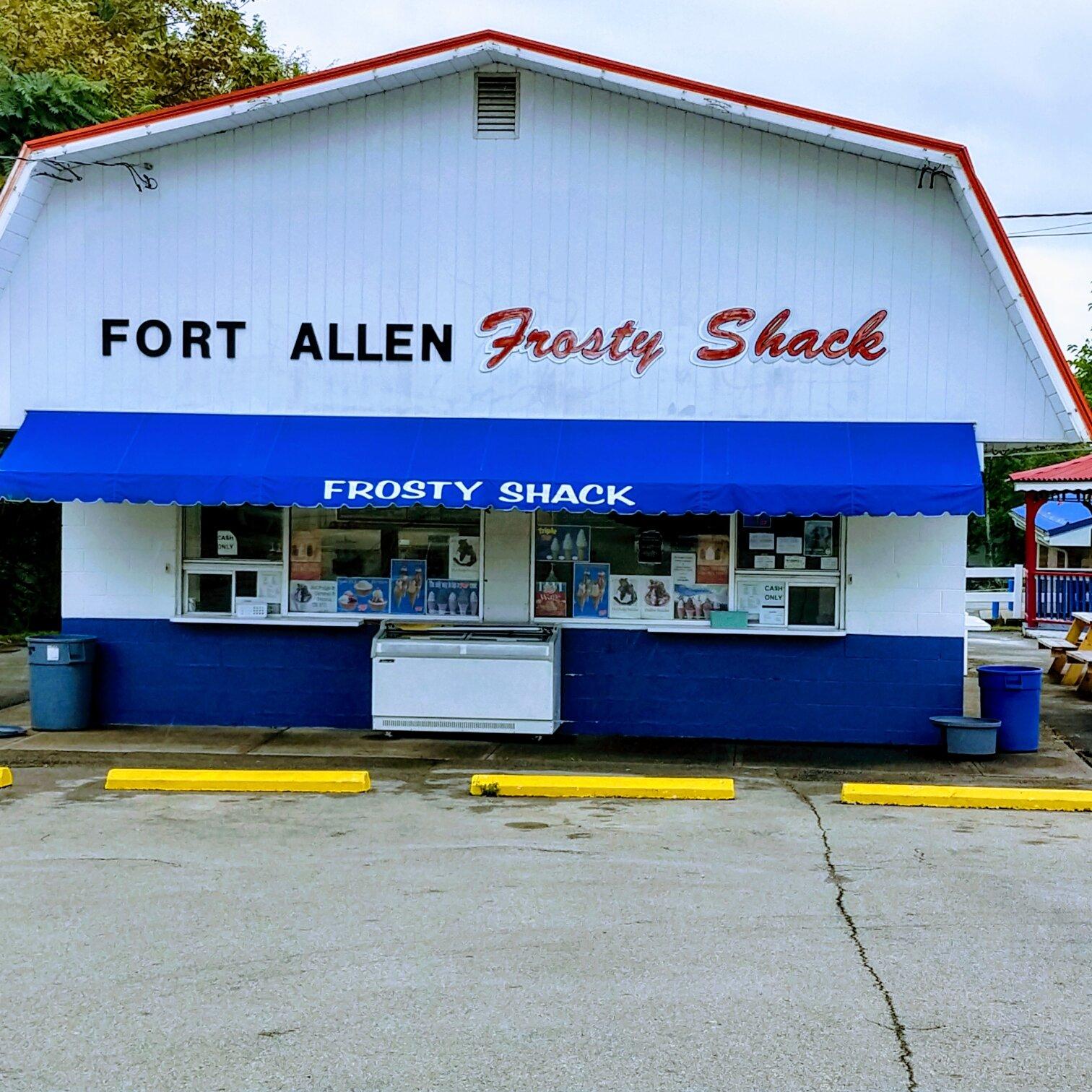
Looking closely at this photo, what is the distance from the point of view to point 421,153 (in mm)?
12570

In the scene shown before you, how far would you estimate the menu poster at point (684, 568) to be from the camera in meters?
13.0

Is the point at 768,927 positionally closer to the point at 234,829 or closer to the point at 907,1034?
the point at 907,1034

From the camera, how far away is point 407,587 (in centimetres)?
1323

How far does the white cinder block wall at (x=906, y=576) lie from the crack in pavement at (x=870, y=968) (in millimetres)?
3128

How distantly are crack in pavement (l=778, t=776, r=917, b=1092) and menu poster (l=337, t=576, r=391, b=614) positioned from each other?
500 cm

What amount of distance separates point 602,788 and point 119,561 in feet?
18.3

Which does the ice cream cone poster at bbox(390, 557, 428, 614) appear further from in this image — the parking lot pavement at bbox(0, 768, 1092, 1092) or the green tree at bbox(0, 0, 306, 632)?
the green tree at bbox(0, 0, 306, 632)

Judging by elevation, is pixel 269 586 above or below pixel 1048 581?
below

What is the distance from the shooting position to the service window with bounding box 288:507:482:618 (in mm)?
13156

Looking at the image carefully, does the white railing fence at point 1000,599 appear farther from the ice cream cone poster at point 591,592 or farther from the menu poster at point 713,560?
the ice cream cone poster at point 591,592

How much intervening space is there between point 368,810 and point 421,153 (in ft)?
20.1

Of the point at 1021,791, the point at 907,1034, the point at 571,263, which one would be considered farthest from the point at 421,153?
the point at 907,1034

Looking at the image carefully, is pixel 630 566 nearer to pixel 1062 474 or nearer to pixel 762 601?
pixel 762 601

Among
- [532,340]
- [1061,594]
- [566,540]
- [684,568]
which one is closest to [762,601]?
[684,568]
